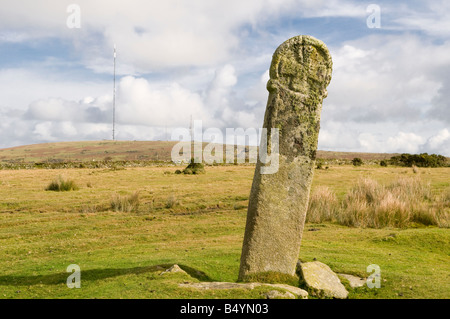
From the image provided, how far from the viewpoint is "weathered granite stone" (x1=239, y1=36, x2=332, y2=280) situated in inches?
346

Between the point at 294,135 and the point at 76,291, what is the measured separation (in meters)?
5.27

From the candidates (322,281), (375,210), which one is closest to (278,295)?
(322,281)

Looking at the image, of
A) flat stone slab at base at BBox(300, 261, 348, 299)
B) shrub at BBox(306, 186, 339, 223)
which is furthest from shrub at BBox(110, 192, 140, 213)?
flat stone slab at base at BBox(300, 261, 348, 299)

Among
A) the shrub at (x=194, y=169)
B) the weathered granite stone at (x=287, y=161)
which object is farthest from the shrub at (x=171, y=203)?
the shrub at (x=194, y=169)

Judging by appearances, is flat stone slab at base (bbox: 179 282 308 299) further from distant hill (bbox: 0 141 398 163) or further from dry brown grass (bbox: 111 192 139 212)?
distant hill (bbox: 0 141 398 163)

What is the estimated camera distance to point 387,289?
27.8 feet

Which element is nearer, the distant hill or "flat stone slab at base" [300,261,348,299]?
"flat stone slab at base" [300,261,348,299]

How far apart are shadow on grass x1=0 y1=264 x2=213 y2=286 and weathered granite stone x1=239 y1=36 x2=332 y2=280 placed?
119 cm

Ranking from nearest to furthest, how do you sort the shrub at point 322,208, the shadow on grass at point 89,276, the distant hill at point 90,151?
1. the shadow on grass at point 89,276
2. the shrub at point 322,208
3. the distant hill at point 90,151

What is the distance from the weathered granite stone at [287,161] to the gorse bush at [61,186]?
22.3 meters

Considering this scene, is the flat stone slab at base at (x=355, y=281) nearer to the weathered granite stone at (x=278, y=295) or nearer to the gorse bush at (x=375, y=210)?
the weathered granite stone at (x=278, y=295)

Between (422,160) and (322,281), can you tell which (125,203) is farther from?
(422,160)

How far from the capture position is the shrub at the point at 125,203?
21.7 metres
